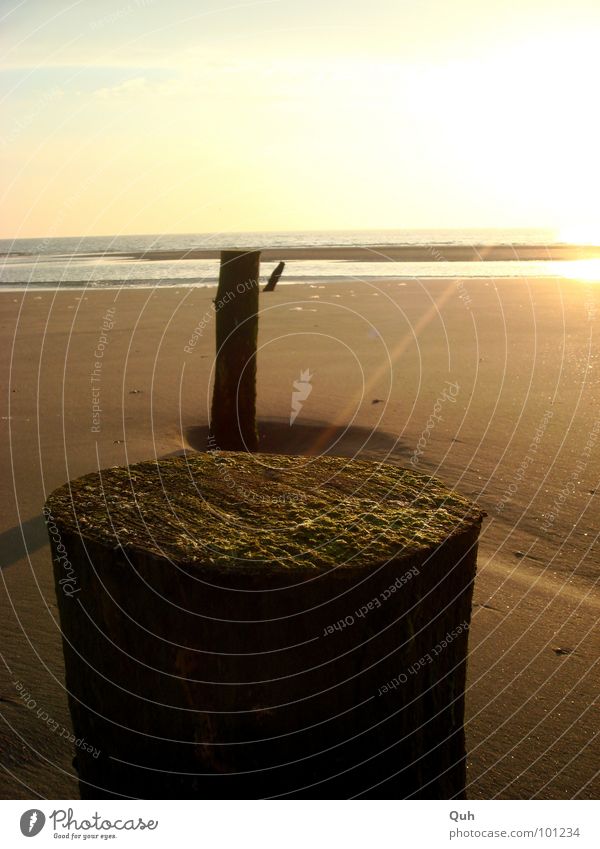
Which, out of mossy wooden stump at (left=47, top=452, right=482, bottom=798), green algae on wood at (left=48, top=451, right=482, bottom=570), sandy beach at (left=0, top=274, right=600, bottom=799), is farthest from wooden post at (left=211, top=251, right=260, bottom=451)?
mossy wooden stump at (left=47, top=452, right=482, bottom=798)

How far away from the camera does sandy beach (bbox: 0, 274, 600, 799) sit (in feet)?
12.2

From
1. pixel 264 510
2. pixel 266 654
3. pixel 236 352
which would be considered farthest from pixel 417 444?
pixel 266 654

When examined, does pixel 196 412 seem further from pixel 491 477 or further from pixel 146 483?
pixel 146 483

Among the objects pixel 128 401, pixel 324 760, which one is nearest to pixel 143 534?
pixel 324 760

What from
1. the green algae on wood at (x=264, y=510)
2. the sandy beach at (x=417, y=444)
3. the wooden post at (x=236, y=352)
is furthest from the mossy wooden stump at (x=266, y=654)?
the wooden post at (x=236, y=352)

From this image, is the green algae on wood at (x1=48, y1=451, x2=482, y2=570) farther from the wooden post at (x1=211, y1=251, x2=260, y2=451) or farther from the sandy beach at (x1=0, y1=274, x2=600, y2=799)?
the wooden post at (x1=211, y1=251, x2=260, y2=451)

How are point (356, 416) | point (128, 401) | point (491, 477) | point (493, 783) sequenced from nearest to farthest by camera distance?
1. point (493, 783)
2. point (491, 477)
3. point (356, 416)
4. point (128, 401)

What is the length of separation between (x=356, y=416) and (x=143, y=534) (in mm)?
6378

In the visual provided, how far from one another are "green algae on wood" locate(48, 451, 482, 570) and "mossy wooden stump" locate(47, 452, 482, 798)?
0.04 ft

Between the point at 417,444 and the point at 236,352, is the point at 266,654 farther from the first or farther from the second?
the point at 417,444

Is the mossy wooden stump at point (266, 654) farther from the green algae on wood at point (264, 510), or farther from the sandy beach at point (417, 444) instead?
the sandy beach at point (417, 444)

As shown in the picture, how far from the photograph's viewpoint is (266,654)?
226 centimetres

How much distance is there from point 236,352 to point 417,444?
1793 millimetres

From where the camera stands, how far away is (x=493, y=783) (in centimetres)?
338
